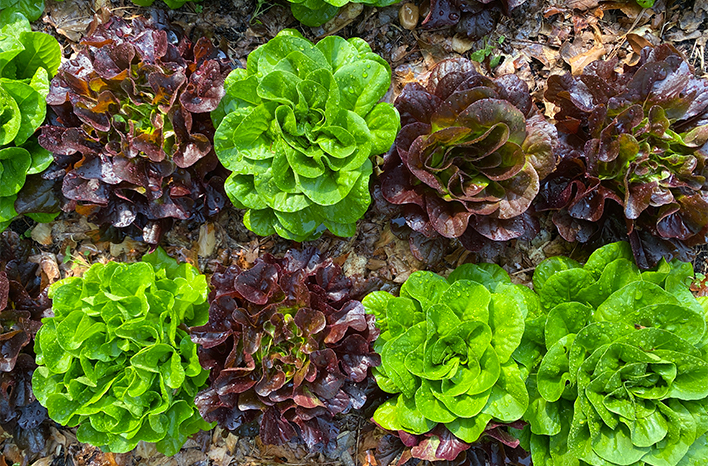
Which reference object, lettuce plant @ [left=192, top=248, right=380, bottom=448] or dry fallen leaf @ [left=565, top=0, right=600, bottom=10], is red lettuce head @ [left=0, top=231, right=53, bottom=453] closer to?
lettuce plant @ [left=192, top=248, right=380, bottom=448]

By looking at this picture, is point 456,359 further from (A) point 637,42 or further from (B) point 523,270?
(A) point 637,42

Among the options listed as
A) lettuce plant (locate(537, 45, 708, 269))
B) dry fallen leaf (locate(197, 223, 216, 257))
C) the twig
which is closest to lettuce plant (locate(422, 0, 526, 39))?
lettuce plant (locate(537, 45, 708, 269))

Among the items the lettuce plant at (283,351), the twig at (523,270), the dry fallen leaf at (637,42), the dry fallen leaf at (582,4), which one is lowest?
the lettuce plant at (283,351)

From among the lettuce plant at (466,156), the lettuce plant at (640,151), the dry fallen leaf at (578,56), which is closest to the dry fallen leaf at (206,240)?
the lettuce plant at (466,156)

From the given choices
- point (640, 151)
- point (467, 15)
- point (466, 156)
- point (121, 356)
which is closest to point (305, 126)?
point (466, 156)

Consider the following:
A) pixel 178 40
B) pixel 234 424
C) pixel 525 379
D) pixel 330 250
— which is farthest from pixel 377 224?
pixel 178 40

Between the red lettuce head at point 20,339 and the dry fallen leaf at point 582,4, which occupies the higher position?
the dry fallen leaf at point 582,4

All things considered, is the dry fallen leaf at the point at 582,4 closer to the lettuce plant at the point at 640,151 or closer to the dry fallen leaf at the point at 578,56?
the dry fallen leaf at the point at 578,56
